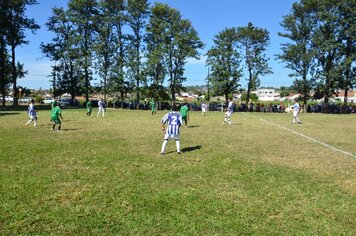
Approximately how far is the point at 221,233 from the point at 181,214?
1055 mm

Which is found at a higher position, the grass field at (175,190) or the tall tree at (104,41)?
the tall tree at (104,41)

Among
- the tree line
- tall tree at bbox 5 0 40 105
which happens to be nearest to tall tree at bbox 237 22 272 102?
the tree line

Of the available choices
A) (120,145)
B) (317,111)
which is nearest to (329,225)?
(120,145)

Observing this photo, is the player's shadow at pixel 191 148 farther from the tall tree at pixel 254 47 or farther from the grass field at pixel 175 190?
the tall tree at pixel 254 47

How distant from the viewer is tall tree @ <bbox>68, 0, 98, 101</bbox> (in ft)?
191

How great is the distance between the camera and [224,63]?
60.8 metres

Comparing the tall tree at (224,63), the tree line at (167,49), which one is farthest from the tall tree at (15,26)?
the tall tree at (224,63)

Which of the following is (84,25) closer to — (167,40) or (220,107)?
(167,40)

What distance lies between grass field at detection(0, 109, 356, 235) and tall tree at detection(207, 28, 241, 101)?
4605 cm

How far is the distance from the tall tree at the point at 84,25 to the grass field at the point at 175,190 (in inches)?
1808

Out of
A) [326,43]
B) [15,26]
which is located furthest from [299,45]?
[15,26]

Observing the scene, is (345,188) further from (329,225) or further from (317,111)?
(317,111)

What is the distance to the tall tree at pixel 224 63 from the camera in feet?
198

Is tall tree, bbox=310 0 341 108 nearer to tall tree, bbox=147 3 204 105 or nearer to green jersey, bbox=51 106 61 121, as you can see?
tall tree, bbox=147 3 204 105
